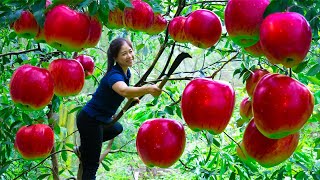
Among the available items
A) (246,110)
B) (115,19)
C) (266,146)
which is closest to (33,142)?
(115,19)

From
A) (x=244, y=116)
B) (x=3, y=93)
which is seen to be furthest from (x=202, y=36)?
(x=3, y=93)

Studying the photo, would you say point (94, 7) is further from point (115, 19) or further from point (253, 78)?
point (253, 78)

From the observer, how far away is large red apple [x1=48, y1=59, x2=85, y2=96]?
94cm

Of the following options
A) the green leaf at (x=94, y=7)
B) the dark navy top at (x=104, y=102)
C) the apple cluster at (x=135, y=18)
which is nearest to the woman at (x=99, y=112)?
the dark navy top at (x=104, y=102)

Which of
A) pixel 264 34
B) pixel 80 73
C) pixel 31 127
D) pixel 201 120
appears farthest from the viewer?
pixel 31 127

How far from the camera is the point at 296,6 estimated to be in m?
0.54

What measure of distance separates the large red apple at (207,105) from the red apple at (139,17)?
1.00 ft

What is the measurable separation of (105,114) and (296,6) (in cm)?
107

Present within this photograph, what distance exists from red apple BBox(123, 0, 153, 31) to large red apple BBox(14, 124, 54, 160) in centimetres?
43

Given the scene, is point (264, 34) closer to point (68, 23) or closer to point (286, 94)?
point (286, 94)

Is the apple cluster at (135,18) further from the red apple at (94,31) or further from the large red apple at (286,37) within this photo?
the large red apple at (286,37)

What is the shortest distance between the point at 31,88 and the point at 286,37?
0.53 metres

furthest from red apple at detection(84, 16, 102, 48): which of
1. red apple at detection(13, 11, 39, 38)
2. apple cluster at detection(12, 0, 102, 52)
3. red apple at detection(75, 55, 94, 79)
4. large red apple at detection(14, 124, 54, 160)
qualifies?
red apple at detection(75, 55, 94, 79)

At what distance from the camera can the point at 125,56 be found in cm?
151
